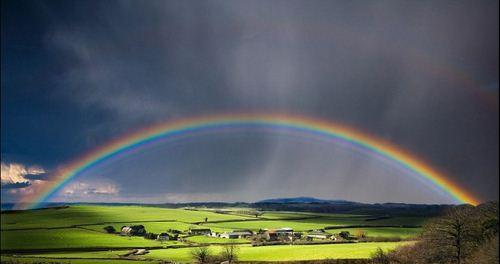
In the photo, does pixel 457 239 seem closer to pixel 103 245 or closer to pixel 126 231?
pixel 103 245

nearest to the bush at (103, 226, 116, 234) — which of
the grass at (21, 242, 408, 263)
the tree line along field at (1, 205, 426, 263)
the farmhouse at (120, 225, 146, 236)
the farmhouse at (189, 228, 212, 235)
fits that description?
the tree line along field at (1, 205, 426, 263)

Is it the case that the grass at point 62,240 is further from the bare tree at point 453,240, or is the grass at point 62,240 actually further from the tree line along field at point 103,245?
the bare tree at point 453,240

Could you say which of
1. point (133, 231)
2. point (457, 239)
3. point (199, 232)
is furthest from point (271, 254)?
point (133, 231)

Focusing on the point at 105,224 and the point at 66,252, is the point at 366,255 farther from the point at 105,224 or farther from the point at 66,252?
the point at 105,224

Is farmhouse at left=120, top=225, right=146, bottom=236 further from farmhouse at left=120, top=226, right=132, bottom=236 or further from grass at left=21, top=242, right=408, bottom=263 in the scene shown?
grass at left=21, top=242, right=408, bottom=263

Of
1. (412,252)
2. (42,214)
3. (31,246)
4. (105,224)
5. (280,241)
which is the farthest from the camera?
(42,214)

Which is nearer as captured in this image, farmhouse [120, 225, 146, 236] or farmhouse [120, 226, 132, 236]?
farmhouse [120, 226, 132, 236]

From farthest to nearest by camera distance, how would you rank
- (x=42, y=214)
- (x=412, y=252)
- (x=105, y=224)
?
(x=42, y=214) → (x=105, y=224) → (x=412, y=252)

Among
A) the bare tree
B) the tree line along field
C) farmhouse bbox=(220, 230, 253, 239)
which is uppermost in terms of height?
farmhouse bbox=(220, 230, 253, 239)

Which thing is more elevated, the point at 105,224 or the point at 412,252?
the point at 105,224

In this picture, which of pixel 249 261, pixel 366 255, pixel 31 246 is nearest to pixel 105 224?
pixel 31 246

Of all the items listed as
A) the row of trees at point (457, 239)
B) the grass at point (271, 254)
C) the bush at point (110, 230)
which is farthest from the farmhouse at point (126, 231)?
the row of trees at point (457, 239)
